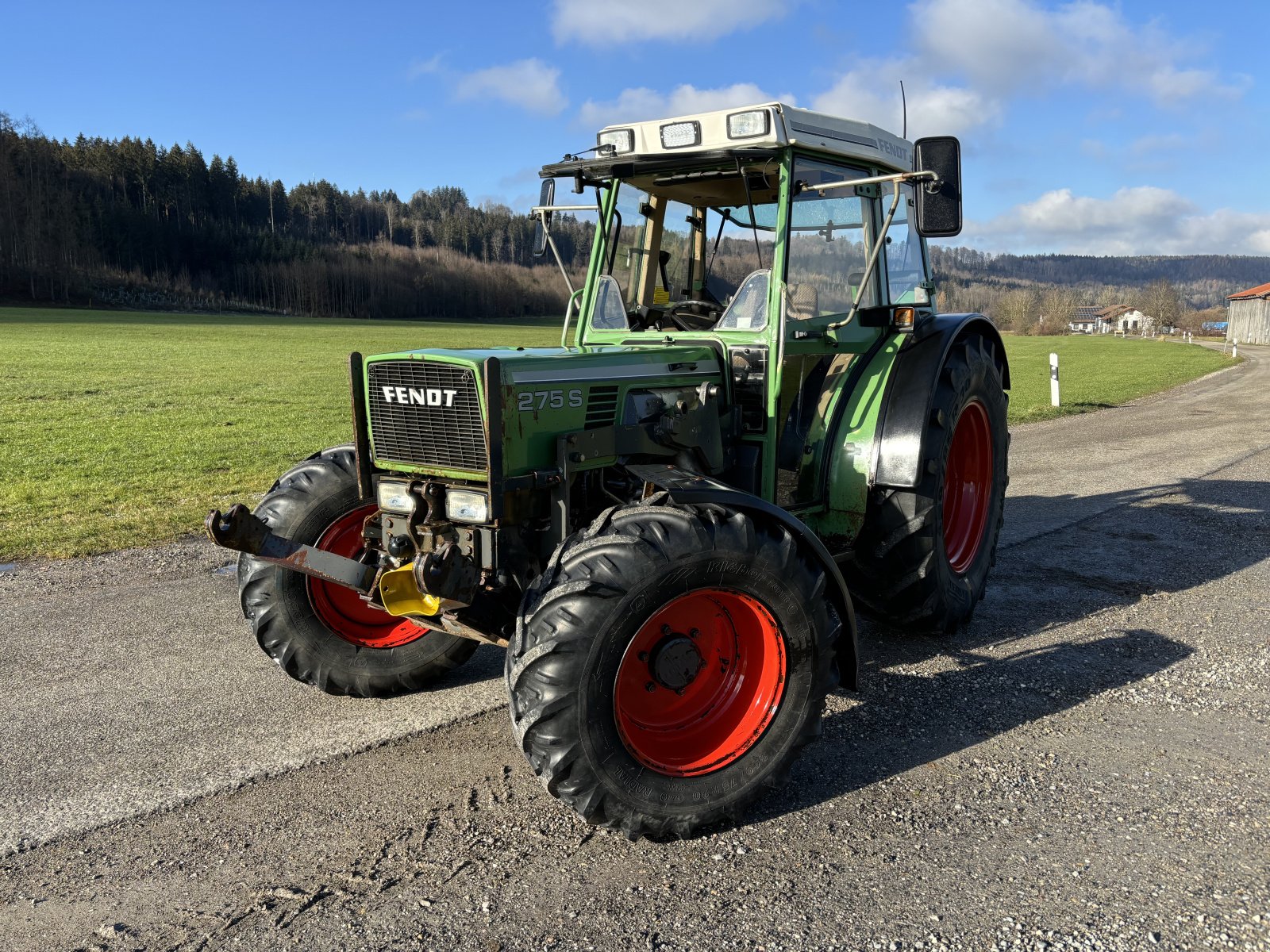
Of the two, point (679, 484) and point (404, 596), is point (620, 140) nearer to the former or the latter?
point (679, 484)

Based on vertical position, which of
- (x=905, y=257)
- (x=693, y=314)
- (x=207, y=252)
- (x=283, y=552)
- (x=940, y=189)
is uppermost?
(x=207, y=252)

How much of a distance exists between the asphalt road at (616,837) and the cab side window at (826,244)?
1.91 meters

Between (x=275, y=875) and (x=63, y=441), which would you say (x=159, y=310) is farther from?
(x=275, y=875)

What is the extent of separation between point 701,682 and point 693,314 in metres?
2.23

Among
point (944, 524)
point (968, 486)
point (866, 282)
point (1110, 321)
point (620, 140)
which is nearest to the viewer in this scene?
point (620, 140)

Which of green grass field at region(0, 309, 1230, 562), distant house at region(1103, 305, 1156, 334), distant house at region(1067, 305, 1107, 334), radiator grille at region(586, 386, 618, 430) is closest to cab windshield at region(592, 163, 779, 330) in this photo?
radiator grille at region(586, 386, 618, 430)

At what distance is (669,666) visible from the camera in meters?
3.61

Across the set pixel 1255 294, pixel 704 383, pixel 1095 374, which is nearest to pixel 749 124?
pixel 704 383

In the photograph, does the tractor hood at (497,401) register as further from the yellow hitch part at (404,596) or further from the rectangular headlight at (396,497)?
the yellow hitch part at (404,596)

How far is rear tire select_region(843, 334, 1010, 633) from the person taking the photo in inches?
198

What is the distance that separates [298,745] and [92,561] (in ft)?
13.1

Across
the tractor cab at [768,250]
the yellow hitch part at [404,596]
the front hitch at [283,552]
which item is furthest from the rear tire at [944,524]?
the front hitch at [283,552]

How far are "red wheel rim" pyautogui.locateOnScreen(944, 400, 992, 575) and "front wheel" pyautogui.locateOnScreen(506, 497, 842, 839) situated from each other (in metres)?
2.59

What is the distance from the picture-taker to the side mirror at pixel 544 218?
17.3ft
